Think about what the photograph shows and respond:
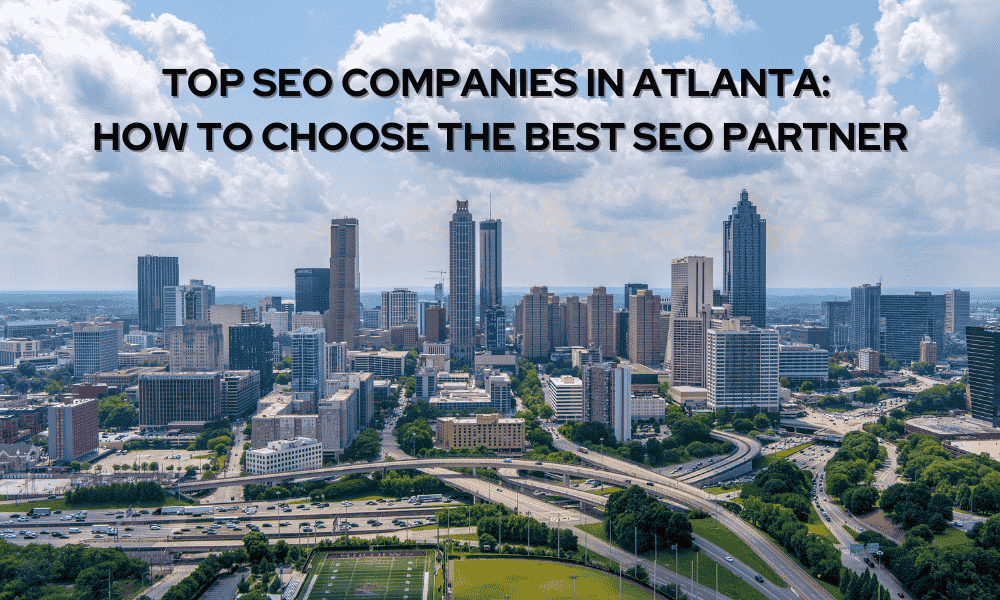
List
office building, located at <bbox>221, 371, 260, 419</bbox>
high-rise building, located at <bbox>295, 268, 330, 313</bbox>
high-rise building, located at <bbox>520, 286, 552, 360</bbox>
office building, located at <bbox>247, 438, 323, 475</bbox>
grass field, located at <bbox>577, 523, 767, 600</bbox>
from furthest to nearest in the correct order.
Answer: high-rise building, located at <bbox>295, 268, 330, 313</bbox>
high-rise building, located at <bbox>520, 286, 552, 360</bbox>
office building, located at <bbox>221, 371, 260, 419</bbox>
office building, located at <bbox>247, 438, 323, 475</bbox>
grass field, located at <bbox>577, 523, 767, 600</bbox>

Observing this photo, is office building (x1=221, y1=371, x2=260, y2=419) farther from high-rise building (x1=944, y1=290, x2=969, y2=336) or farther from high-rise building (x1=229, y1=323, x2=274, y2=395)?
high-rise building (x1=944, y1=290, x2=969, y2=336)

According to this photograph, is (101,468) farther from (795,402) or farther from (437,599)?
(795,402)

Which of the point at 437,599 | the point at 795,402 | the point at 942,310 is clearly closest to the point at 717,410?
the point at 795,402

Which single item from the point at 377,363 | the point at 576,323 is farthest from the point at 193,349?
the point at 576,323

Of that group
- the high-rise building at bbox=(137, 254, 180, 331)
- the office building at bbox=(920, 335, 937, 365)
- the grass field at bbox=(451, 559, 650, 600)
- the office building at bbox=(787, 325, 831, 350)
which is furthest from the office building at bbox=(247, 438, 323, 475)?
the high-rise building at bbox=(137, 254, 180, 331)

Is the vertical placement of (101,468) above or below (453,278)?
below

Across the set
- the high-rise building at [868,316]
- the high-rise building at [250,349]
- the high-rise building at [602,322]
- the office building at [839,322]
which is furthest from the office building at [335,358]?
the office building at [839,322]

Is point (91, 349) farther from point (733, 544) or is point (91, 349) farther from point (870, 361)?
point (870, 361)
